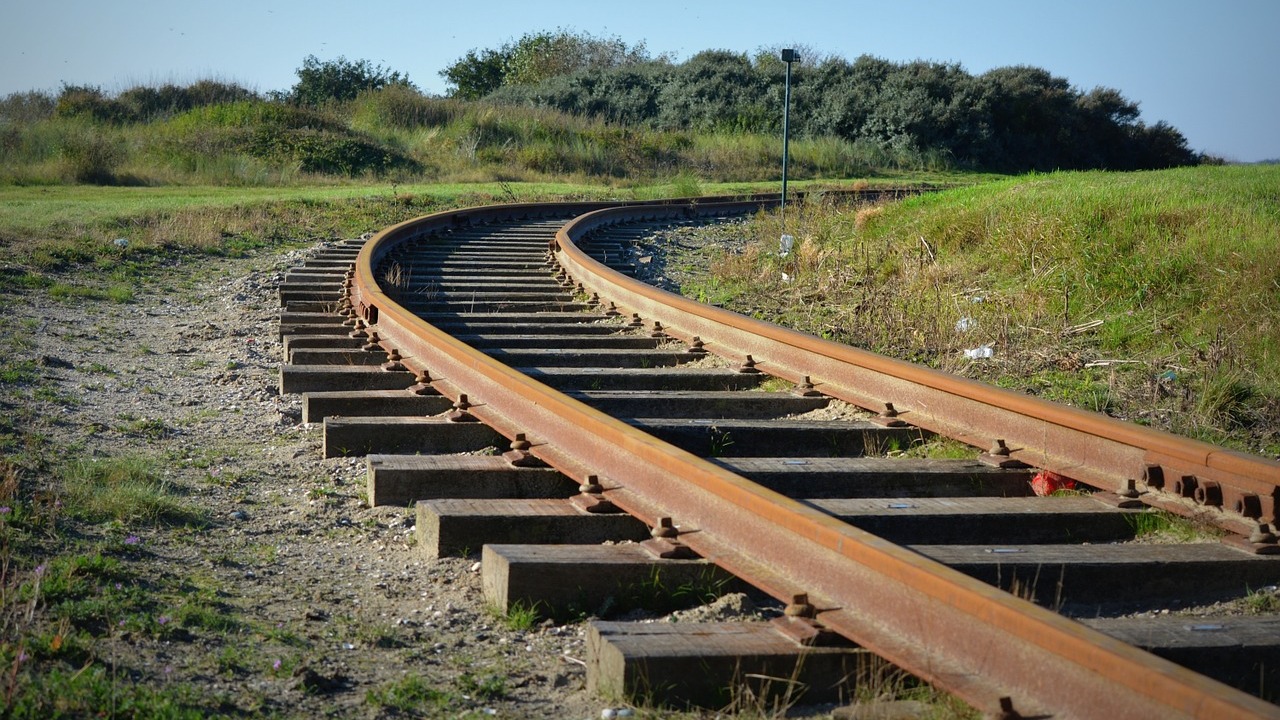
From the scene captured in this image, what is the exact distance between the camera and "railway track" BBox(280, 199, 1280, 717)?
9.78 ft

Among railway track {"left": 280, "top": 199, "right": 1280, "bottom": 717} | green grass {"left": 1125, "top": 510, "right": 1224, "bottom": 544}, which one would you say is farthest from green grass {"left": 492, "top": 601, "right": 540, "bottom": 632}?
green grass {"left": 1125, "top": 510, "right": 1224, "bottom": 544}

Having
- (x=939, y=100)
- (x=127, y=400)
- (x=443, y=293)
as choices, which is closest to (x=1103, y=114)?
(x=939, y=100)

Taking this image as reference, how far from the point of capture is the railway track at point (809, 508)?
2980mm

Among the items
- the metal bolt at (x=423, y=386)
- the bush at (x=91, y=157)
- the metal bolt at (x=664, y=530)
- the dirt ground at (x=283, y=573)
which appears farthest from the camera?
the bush at (x=91, y=157)

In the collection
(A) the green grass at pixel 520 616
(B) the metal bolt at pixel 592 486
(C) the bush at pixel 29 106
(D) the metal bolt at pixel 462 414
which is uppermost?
(C) the bush at pixel 29 106

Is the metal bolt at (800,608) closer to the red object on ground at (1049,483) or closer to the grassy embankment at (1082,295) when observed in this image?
the red object on ground at (1049,483)

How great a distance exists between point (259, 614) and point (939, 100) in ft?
126

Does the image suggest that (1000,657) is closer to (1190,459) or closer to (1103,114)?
(1190,459)

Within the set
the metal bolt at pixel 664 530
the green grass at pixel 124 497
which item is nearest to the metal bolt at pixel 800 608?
the metal bolt at pixel 664 530

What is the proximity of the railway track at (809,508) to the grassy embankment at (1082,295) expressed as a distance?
128 centimetres

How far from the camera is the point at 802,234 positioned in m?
12.9

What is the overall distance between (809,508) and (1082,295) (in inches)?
215

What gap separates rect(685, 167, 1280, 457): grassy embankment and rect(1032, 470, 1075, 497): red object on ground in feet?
4.05

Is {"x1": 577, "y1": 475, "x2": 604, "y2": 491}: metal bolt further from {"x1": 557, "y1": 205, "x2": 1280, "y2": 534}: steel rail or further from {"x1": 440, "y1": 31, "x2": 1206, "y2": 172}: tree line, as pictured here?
{"x1": 440, "y1": 31, "x2": 1206, "y2": 172}: tree line
